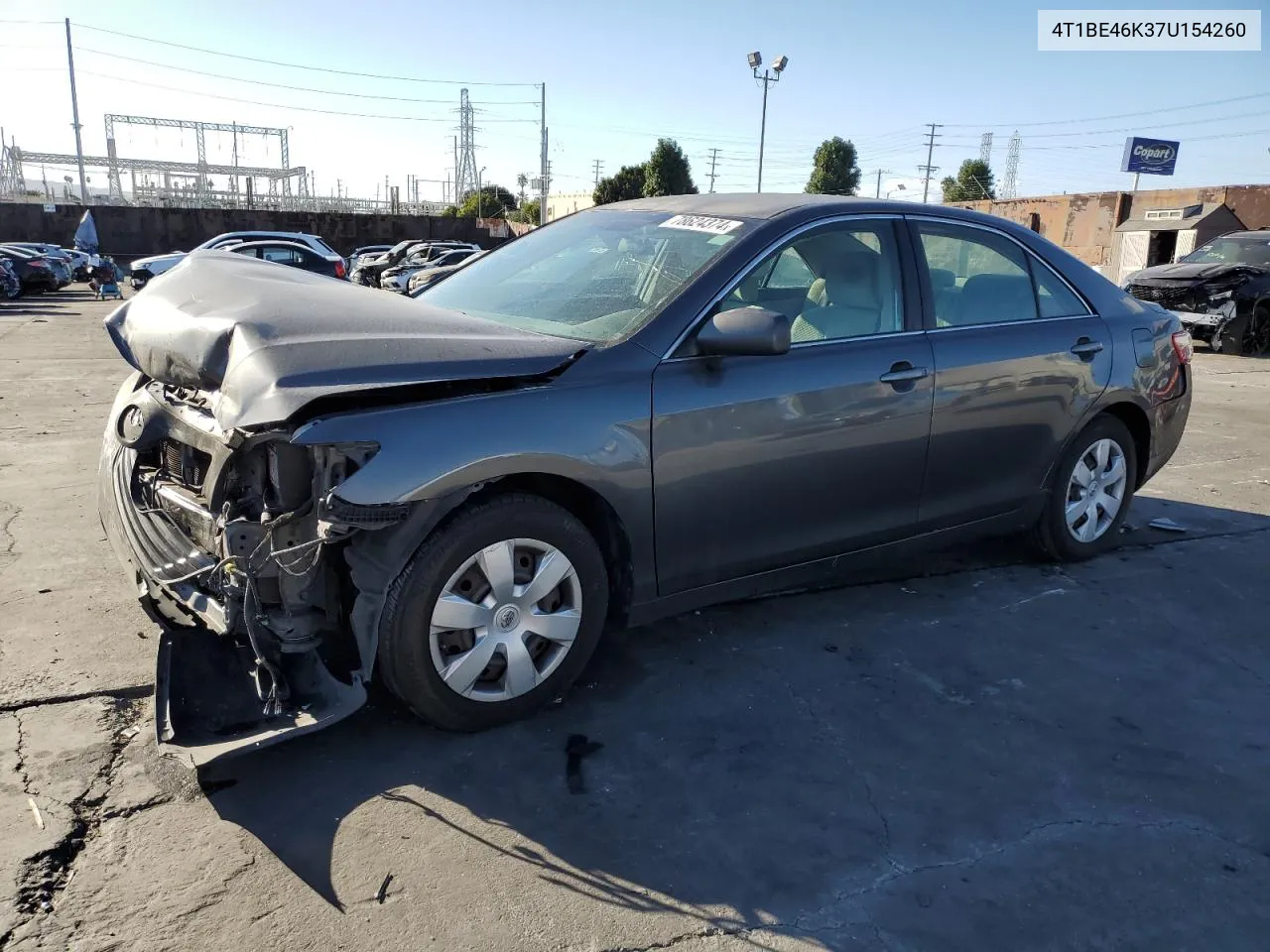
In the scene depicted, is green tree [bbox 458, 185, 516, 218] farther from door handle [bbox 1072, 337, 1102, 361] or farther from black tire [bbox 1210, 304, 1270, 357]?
door handle [bbox 1072, 337, 1102, 361]

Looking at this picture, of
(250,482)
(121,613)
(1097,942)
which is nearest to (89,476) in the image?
(121,613)

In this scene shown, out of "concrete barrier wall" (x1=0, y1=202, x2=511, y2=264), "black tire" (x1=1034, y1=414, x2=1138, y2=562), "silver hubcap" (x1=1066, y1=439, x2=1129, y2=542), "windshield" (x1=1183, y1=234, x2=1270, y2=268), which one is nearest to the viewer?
"black tire" (x1=1034, y1=414, x2=1138, y2=562)

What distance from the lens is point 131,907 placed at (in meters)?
2.29

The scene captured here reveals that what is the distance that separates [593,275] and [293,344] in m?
1.38

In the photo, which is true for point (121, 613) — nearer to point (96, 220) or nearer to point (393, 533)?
point (393, 533)

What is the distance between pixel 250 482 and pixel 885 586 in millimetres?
2948

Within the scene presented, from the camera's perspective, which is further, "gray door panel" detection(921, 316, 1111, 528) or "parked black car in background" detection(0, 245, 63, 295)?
"parked black car in background" detection(0, 245, 63, 295)

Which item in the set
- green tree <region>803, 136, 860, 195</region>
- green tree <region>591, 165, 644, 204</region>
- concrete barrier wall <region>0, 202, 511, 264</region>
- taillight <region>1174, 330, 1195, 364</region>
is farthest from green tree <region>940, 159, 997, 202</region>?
taillight <region>1174, 330, 1195, 364</region>

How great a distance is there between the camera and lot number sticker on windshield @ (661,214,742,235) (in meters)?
Answer: 3.67

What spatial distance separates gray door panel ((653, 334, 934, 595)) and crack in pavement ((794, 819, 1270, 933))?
4.09ft

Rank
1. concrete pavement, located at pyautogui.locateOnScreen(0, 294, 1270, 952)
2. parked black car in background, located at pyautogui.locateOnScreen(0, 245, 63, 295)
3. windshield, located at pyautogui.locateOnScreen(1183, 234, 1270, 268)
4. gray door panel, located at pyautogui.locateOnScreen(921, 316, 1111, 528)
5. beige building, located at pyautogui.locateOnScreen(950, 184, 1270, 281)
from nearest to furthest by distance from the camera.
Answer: concrete pavement, located at pyautogui.locateOnScreen(0, 294, 1270, 952) → gray door panel, located at pyautogui.locateOnScreen(921, 316, 1111, 528) → windshield, located at pyautogui.locateOnScreen(1183, 234, 1270, 268) → parked black car in background, located at pyautogui.locateOnScreen(0, 245, 63, 295) → beige building, located at pyautogui.locateOnScreen(950, 184, 1270, 281)

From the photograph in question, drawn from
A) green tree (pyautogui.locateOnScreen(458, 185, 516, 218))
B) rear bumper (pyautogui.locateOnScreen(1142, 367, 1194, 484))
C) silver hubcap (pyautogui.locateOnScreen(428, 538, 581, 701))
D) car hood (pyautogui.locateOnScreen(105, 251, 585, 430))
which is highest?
green tree (pyautogui.locateOnScreen(458, 185, 516, 218))

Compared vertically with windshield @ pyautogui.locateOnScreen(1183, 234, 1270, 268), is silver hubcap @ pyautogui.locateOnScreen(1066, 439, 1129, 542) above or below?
below

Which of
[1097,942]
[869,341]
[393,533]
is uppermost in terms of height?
[869,341]
